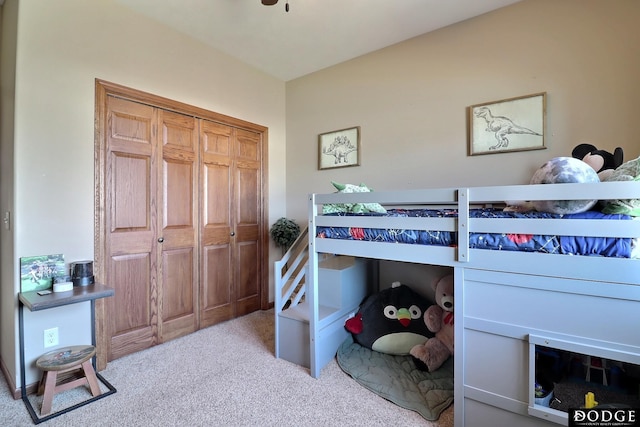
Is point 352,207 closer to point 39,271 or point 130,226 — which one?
point 130,226

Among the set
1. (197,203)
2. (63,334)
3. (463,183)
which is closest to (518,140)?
(463,183)

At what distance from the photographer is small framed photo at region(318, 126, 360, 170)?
2893 mm

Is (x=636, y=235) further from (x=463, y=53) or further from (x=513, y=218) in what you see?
(x=463, y=53)

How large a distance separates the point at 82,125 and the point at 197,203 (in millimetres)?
998

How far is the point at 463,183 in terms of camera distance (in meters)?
2.32

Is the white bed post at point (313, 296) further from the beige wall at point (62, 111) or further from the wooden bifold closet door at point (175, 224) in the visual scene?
the beige wall at point (62, 111)

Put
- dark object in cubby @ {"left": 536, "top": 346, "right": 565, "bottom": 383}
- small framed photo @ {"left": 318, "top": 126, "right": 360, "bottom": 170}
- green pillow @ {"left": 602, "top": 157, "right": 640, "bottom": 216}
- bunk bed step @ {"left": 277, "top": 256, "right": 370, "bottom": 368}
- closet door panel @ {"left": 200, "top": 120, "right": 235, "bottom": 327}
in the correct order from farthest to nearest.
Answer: small framed photo @ {"left": 318, "top": 126, "right": 360, "bottom": 170}
closet door panel @ {"left": 200, "top": 120, "right": 235, "bottom": 327}
bunk bed step @ {"left": 277, "top": 256, "right": 370, "bottom": 368}
dark object in cubby @ {"left": 536, "top": 346, "right": 565, "bottom": 383}
green pillow @ {"left": 602, "top": 157, "right": 640, "bottom": 216}

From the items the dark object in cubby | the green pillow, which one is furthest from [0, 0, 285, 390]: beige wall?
the green pillow

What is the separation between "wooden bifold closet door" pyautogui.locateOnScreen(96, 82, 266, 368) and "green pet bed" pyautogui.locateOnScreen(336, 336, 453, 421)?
1410 mm

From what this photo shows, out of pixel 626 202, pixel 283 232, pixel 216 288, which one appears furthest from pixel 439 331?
pixel 216 288

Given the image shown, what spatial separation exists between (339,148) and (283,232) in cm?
108

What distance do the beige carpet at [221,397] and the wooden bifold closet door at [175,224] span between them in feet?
1.09

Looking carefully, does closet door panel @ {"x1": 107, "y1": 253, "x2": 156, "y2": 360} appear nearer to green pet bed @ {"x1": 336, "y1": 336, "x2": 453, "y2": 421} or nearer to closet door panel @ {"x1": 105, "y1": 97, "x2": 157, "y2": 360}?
closet door panel @ {"x1": 105, "y1": 97, "x2": 157, "y2": 360}

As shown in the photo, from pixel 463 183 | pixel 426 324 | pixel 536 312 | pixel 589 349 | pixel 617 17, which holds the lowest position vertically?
pixel 426 324
